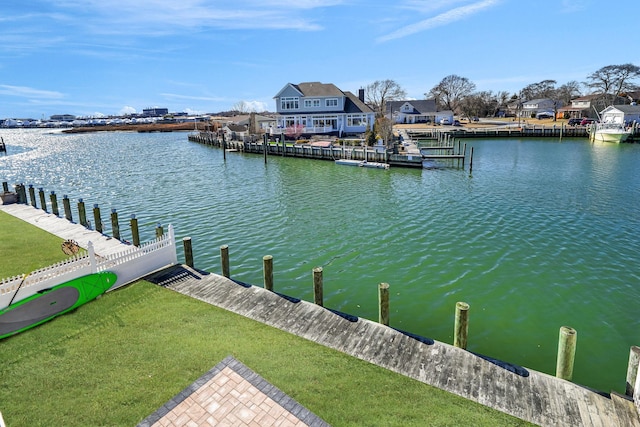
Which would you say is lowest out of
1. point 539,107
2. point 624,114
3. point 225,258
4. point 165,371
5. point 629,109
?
point 165,371

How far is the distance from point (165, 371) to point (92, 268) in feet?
16.7

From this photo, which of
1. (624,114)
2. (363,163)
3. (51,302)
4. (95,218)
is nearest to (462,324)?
(51,302)

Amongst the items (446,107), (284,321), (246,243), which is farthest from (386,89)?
(284,321)

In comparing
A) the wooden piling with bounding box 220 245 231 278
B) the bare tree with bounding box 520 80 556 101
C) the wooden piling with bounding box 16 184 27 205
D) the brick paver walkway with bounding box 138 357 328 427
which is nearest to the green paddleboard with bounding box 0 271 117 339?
the wooden piling with bounding box 220 245 231 278

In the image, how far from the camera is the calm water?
39.3ft

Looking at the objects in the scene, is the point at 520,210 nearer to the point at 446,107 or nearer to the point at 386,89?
the point at 386,89

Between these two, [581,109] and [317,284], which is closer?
[317,284]

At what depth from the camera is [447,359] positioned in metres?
8.96

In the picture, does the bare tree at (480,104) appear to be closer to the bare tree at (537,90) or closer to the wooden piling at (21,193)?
the bare tree at (537,90)

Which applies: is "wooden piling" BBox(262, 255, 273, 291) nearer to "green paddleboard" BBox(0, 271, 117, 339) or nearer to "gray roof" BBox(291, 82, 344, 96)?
"green paddleboard" BBox(0, 271, 117, 339)

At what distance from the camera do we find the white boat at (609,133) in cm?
6191

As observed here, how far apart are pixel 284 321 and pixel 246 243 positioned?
8.63 m

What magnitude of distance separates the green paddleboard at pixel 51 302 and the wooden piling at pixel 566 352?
12.5 metres

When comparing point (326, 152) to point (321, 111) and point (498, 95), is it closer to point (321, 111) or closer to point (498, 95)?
point (321, 111)
